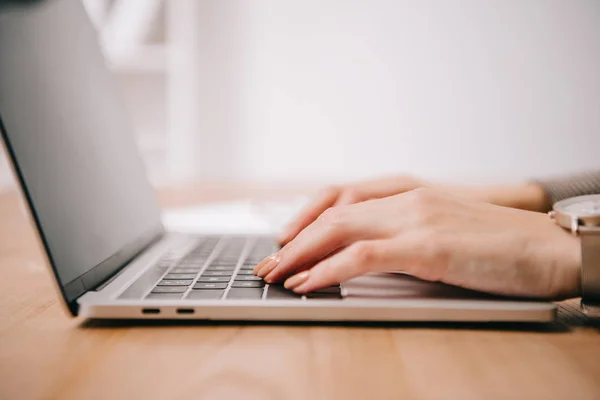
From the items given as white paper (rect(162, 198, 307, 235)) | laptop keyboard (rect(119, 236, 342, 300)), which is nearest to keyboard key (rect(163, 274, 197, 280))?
laptop keyboard (rect(119, 236, 342, 300))

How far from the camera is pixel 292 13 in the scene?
8.66ft

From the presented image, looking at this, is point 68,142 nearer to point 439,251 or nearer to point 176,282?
point 176,282

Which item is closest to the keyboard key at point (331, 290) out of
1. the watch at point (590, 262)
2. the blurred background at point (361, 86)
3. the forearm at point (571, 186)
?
the watch at point (590, 262)

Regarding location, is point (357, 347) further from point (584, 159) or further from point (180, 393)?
point (584, 159)

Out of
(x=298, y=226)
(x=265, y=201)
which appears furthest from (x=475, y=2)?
(x=298, y=226)

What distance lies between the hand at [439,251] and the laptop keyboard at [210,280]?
0.05ft

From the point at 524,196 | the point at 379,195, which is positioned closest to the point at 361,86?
the point at 524,196

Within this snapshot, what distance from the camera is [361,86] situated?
266 cm

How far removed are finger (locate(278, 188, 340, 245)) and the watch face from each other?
0.95ft

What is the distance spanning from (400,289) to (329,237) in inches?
3.3

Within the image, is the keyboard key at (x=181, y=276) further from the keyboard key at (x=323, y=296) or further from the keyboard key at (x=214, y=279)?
the keyboard key at (x=323, y=296)

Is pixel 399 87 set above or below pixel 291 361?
above

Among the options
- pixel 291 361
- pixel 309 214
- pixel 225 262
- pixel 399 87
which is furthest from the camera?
pixel 399 87

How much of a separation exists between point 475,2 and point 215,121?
→ 5.13 ft
